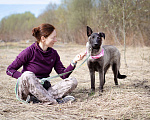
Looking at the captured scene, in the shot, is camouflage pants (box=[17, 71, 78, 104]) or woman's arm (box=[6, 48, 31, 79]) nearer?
camouflage pants (box=[17, 71, 78, 104])

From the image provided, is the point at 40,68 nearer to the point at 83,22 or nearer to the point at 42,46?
the point at 42,46

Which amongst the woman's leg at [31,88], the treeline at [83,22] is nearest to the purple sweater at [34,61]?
the woman's leg at [31,88]

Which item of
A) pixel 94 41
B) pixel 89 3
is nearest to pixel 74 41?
pixel 89 3

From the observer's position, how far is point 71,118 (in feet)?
8.05

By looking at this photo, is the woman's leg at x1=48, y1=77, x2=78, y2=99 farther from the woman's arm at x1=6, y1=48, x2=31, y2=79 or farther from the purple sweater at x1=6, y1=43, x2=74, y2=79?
the woman's arm at x1=6, y1=48, x2=31, y2=79

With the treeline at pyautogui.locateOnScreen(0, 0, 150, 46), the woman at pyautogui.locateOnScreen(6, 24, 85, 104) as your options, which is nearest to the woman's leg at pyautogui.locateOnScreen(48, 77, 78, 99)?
the woman at pyautogui.locateOnScreen(6, 24, 85, 104)

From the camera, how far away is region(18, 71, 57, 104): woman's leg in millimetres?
2898

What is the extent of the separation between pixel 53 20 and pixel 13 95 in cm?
2365

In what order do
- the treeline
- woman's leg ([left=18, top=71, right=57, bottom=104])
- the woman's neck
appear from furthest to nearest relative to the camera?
the treeline < the woman's neck < woman's leg ([left=18, top=71, right=57, bottom=104])

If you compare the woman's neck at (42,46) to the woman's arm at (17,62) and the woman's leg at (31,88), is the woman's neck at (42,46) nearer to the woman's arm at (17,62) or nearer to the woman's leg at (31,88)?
the woman's arm at (17,62)

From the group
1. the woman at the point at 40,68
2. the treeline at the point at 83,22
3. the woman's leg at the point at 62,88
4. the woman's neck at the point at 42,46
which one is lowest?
the woman's leg at the point at 62,88

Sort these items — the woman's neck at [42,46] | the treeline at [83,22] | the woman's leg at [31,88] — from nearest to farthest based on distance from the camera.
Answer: the woman's leg at [31,88] → the woman's neck at [42,46] → the treeline at [83,22]

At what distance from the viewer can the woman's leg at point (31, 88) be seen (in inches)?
114

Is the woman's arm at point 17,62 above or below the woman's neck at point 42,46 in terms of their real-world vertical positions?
below
